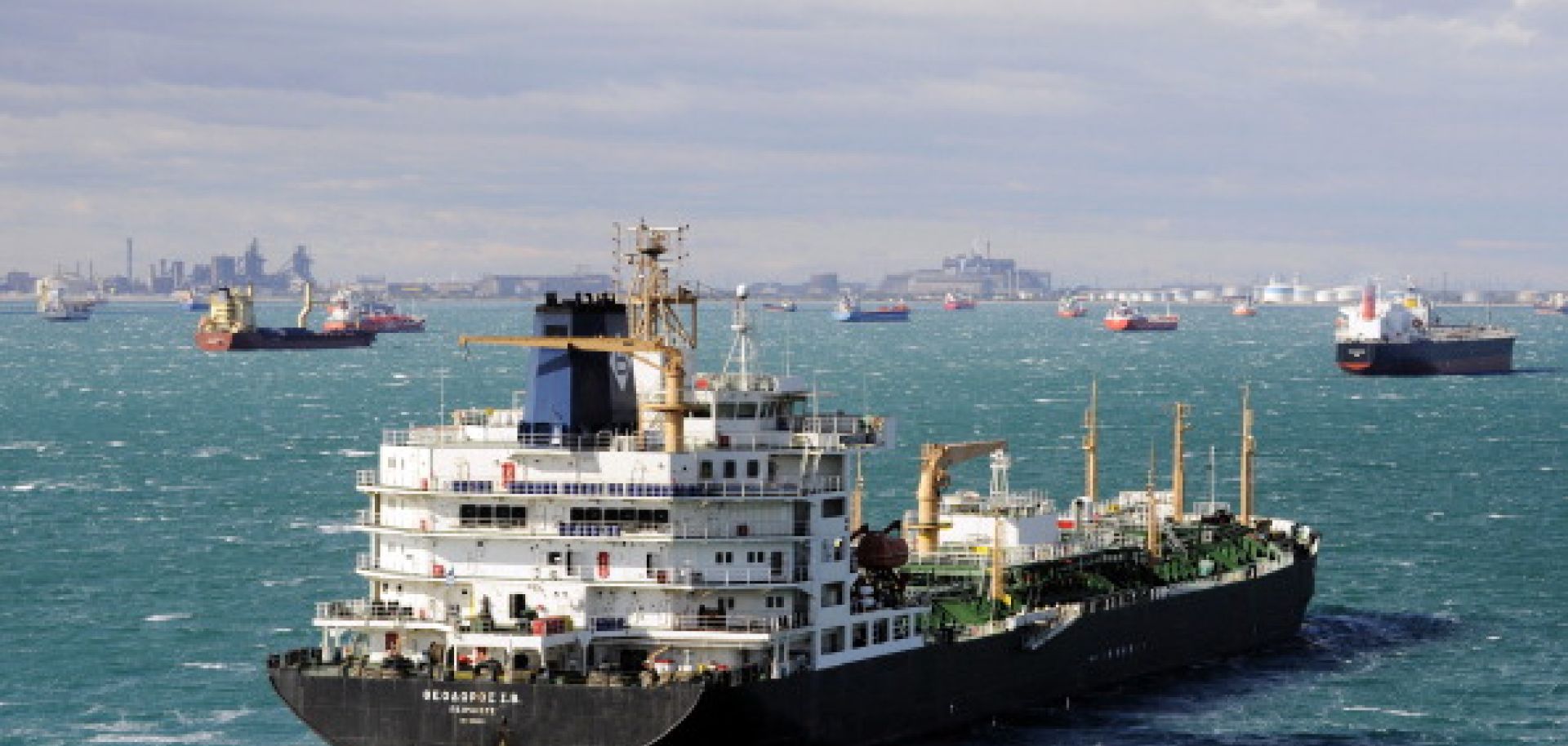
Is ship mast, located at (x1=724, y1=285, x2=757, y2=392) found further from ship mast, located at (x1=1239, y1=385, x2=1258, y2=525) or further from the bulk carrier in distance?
ship mast, located at (x1=1239, y1=385, x2=1258, y2=525)

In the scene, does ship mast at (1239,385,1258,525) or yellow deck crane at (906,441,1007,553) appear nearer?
yellow deck crane at (906,441,1007,553)

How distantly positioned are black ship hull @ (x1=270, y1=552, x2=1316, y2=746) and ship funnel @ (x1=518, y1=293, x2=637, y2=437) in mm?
7204

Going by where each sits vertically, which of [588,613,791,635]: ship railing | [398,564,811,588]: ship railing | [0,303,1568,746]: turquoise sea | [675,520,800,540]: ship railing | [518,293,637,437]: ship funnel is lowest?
[0,303,1568,746]: turquoise sea

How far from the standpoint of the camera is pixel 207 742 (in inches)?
2427

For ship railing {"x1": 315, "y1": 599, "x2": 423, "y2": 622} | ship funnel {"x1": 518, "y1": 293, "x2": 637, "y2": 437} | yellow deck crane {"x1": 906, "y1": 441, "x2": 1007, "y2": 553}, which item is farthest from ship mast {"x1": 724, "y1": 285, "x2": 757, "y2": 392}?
yellow deck crane {"x1": 906, "y1": 441, "x2": 1007, "y2": 553}

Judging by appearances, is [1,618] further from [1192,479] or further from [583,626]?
[1192,479]

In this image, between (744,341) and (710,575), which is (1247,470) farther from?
(710,575)

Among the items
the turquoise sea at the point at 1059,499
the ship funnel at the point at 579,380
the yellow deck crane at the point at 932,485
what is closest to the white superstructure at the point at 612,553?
the ship funnel at the point at 579,380

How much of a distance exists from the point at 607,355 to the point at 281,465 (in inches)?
3100

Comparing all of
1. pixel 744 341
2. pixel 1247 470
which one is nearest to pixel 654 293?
pixel 744 341

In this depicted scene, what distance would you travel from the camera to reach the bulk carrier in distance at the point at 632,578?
53094 mm

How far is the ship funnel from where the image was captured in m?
57.6

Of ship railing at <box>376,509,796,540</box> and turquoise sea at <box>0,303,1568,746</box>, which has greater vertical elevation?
ship railing at <box>376,509,796,540</box>

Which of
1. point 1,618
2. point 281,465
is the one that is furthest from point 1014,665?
point 281,465
